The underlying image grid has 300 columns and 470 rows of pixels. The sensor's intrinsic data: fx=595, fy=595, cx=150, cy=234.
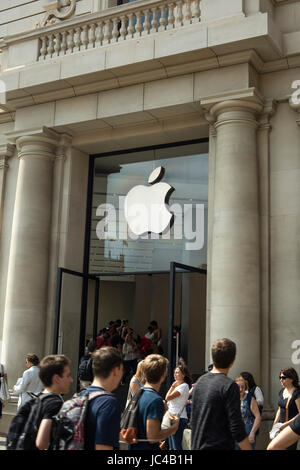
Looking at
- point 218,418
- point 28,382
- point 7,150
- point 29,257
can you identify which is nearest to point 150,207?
point 29,257

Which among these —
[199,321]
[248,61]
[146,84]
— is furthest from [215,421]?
[199,321]

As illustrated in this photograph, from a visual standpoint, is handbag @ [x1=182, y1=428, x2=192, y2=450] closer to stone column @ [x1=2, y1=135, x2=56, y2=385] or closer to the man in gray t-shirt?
the man in gray t-shirt

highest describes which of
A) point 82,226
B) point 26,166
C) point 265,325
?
point 26,166

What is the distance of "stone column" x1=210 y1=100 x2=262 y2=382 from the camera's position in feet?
33.1

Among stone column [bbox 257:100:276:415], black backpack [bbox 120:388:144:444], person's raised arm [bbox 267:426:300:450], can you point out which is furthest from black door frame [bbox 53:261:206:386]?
person's raised arm [bbox 267:426:300:450]

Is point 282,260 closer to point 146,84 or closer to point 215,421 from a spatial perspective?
point 146,84

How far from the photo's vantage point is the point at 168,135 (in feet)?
41.9

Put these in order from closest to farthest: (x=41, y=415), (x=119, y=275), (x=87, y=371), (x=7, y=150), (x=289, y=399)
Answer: (x=41, y=415) < (x=289, y=399) < (x=87, y=371) < (x=119, y=275) < (x=7, y=150)

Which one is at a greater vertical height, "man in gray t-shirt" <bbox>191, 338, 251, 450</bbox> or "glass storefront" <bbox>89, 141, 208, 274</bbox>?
"glass storefront" <bbox>89, 141, 208, 274</bbox>

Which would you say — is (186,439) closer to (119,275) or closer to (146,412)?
(146,412)

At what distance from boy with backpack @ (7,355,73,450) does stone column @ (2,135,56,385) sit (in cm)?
837

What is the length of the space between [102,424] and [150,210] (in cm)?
936

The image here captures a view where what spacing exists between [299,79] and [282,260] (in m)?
3.39

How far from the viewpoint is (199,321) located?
19.0m
